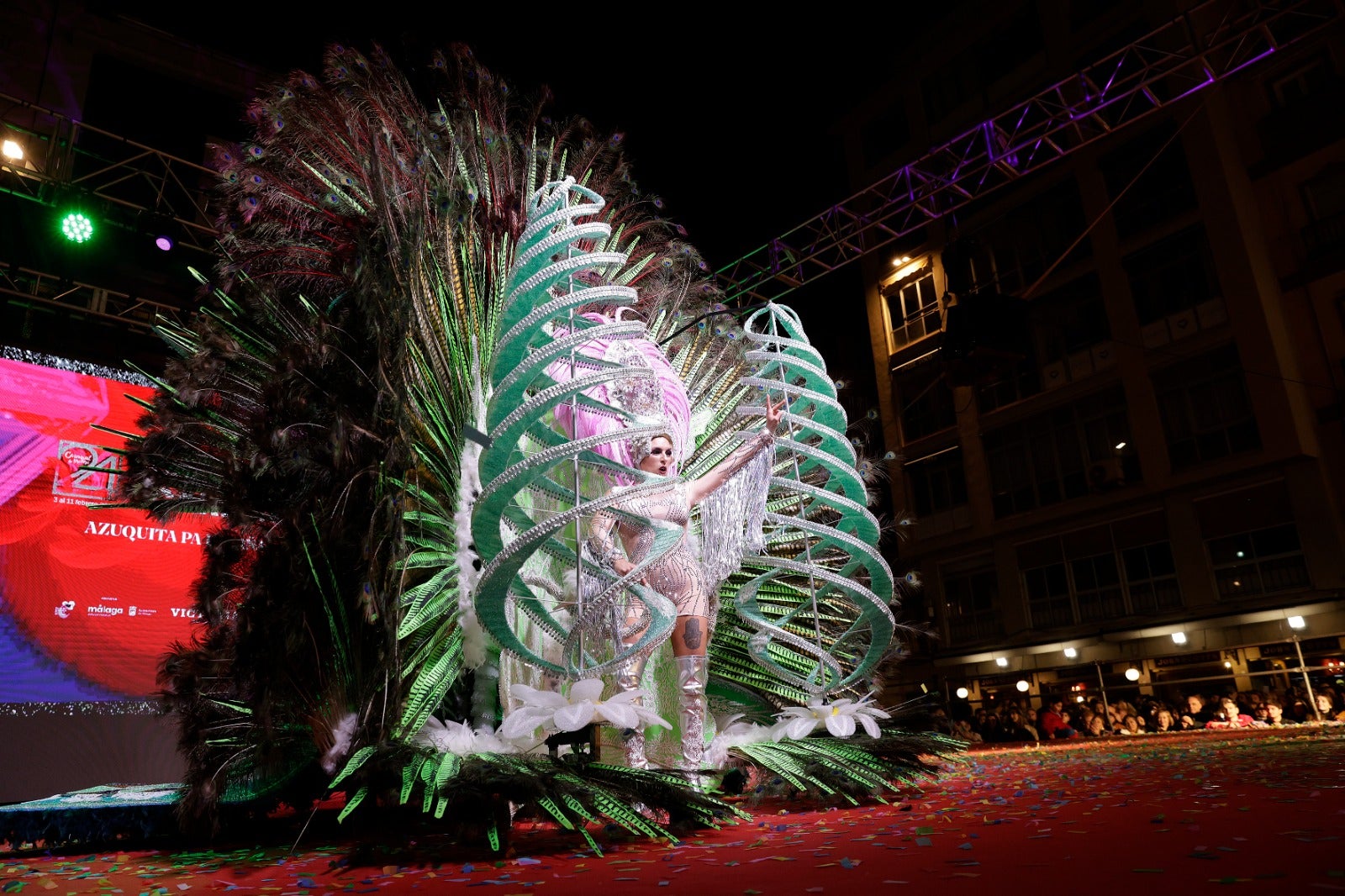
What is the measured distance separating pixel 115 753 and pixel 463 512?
19.7 feet

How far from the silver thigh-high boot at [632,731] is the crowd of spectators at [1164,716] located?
882 centimetres

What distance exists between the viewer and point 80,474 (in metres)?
8.17

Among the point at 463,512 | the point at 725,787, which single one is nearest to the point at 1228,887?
the point at 725,787

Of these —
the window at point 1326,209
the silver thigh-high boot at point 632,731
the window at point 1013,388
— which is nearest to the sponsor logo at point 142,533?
the silver thigh-high boot at point 632,731

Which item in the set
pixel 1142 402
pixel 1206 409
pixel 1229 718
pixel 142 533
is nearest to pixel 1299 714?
pixel 1229 718

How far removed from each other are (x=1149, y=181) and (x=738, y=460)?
574 inches

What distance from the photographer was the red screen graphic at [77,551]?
7684 mm

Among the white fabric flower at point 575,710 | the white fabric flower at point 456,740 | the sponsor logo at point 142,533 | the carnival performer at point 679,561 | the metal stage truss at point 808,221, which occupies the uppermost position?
the metal stage truss at point 808,221

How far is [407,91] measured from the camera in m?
5.49

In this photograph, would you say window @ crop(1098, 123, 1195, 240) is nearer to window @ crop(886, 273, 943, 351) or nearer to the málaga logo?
window @ crop(886, 273, 943, 351)

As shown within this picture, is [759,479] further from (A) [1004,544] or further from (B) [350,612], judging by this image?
(A) [1004,544]

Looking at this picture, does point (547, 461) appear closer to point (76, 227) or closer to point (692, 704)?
point (692, 704)

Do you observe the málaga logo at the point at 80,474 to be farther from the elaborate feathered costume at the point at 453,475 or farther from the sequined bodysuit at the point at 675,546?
the sequined bodysuit at the point at 675,546

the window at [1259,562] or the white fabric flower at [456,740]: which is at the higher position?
the window at [1259,562]
